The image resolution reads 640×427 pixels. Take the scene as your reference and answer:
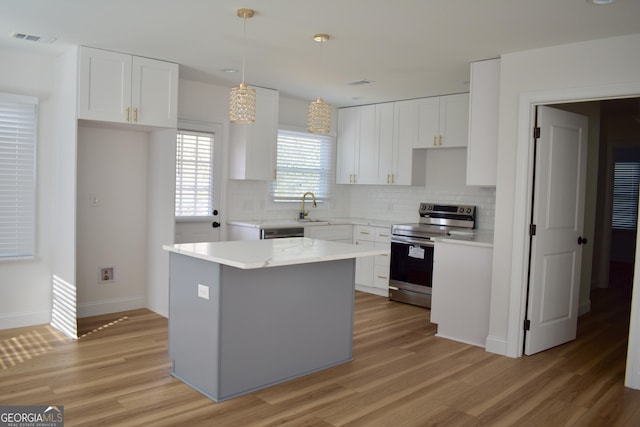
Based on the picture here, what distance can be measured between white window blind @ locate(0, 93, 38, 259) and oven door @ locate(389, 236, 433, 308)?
3.77 m

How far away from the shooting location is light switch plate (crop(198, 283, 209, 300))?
3223 mm

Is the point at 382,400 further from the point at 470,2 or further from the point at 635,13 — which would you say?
the point at 635,13

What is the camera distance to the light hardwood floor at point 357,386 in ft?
9.86

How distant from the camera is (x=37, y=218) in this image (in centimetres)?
475

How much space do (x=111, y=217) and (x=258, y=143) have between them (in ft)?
5.87

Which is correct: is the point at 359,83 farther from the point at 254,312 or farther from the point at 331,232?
the point at 254,312

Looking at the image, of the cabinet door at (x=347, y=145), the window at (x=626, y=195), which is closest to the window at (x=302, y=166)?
the cabinet door at (x=347, y=145)

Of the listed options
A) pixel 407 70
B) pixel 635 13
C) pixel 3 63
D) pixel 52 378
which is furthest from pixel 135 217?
pixel 635 13

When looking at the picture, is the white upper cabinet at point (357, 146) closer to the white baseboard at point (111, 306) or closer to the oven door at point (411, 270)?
the oven door at point (411, 270)

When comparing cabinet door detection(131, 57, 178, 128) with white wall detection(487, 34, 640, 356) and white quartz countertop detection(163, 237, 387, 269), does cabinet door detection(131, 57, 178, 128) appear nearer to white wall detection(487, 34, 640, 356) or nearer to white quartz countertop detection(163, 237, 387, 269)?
white quartz countertop detection(163, 237, 387, 269)

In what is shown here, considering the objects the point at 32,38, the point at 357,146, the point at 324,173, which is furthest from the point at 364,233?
the point at 32,38

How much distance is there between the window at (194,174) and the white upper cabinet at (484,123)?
286 cm

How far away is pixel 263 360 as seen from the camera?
134 inches

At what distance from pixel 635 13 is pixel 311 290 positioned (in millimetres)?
2744
